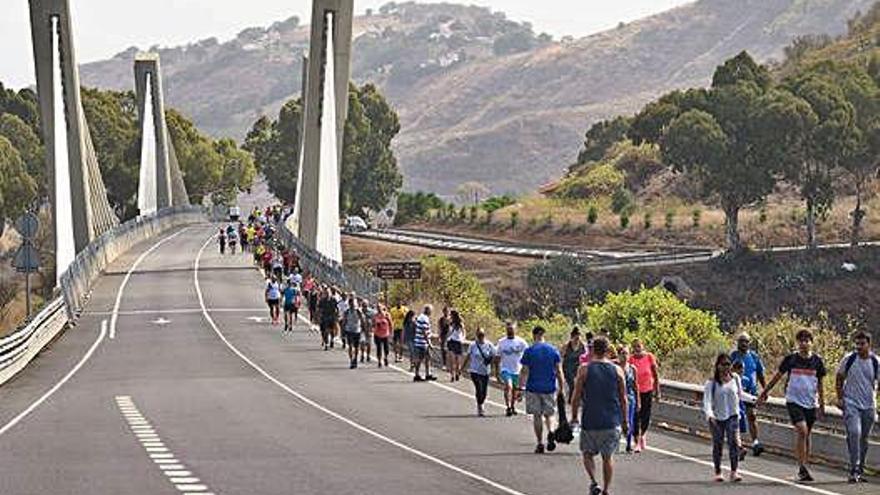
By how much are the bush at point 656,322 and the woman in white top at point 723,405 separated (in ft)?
94.9

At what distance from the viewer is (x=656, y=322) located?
5122 cm

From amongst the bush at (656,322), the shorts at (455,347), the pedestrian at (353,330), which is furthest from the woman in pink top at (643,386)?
the bush at (656,322)

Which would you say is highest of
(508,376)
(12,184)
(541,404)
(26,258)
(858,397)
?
(12,184)

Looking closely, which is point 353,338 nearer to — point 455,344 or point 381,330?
point 381,330

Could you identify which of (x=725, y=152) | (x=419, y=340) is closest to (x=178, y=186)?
(x=725, y=152)

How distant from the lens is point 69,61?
69.8 m

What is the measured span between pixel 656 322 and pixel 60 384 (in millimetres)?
19114

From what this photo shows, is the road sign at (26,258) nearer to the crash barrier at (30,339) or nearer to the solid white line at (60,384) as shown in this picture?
the crash barrier at (30,339)

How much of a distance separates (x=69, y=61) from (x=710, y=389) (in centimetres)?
5252

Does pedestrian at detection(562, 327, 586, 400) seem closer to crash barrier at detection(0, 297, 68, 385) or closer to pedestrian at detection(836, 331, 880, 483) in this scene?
pedestrian at detection(836, 331, 880, 483)

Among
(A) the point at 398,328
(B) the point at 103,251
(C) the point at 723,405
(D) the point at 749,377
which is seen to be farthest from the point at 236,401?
(B) the point at 103,251

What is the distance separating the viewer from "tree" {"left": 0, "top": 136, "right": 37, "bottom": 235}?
11319cm

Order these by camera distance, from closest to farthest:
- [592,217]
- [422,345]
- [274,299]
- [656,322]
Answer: [422,345] → [656,322] → [274,299] → [592,217]

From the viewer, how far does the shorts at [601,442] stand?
17.8 metres
